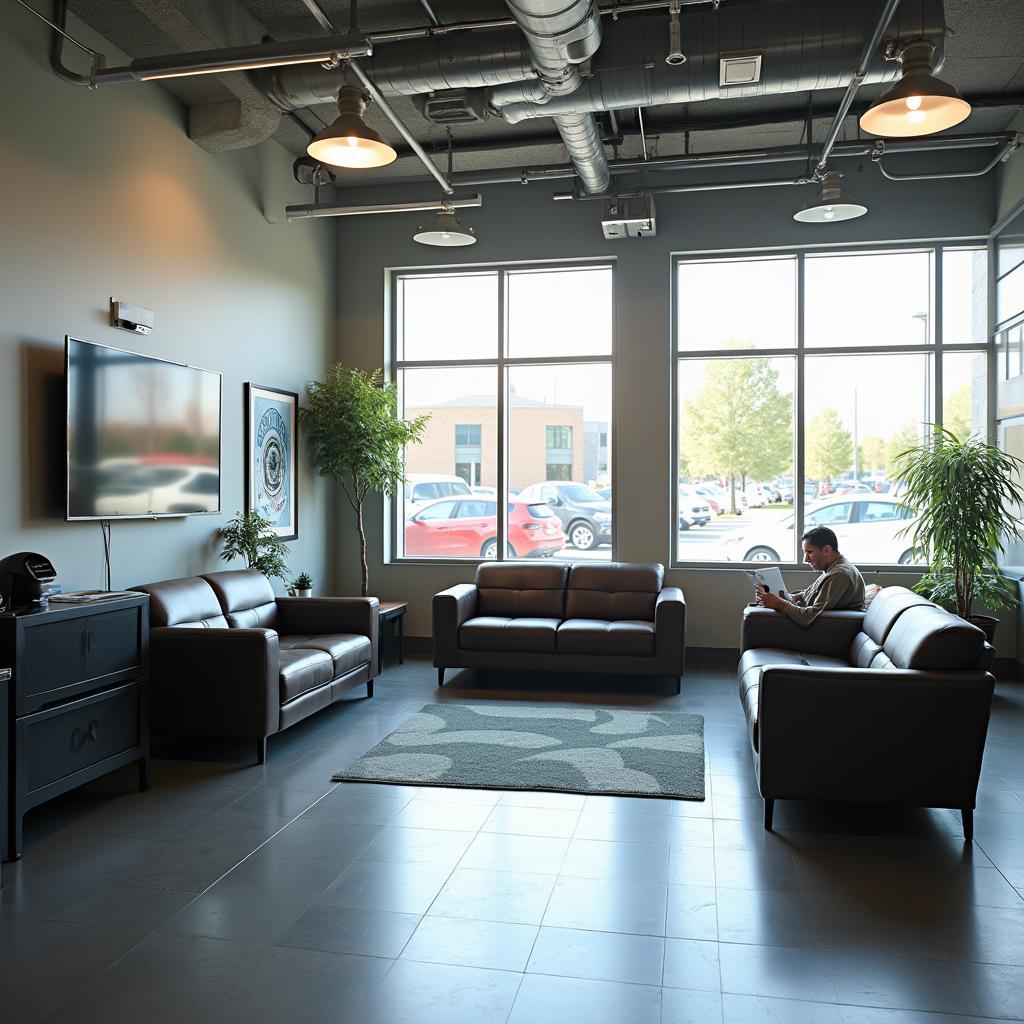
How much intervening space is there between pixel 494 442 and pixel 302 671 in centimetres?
349

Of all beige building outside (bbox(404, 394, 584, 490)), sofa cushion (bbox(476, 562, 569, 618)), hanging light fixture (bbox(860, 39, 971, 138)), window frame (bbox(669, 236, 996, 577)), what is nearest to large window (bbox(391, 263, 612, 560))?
beige building outside (bbox(404, 394, 584, 490))

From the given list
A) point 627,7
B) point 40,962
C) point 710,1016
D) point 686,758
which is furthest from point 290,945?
point 627,7

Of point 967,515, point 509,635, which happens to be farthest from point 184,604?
point 967,515

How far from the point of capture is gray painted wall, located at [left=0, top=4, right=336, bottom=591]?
14.3ft

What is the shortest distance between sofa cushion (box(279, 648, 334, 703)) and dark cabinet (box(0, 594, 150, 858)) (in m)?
0.78

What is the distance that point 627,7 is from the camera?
Answer: 4.45 metres

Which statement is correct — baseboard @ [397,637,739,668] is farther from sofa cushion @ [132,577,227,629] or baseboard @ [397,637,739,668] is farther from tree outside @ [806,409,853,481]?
sofa cushion @ [132,577,227,629]

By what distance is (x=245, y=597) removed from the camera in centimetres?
575

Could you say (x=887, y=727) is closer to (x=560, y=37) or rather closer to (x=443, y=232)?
(x=560, y=37)

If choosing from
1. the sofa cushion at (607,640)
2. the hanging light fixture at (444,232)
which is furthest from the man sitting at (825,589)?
the hanging light fixture at (444,232)

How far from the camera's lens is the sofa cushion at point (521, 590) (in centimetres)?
706

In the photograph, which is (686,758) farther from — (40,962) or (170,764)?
(40,962)

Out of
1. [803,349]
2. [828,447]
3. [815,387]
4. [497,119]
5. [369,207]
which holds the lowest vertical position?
[828,447]

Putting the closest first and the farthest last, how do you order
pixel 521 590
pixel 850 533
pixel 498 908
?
pixel 498 908 → pixel 521 590 → pixel 850 533
